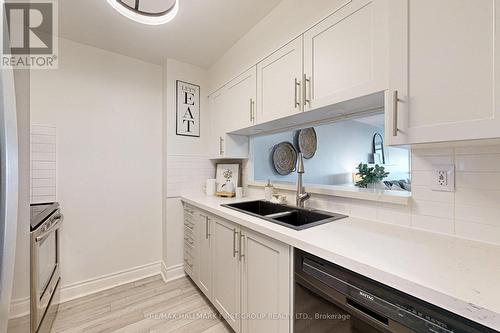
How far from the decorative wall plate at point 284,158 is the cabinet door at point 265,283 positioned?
1.19 m

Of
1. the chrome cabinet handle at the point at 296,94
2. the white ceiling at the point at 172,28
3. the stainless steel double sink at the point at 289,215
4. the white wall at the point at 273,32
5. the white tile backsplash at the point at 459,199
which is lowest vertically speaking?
the stainless steel double sink at the point at 289,215

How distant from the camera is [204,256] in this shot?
1.79 metres

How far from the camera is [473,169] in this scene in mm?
888

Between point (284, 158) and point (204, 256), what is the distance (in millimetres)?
1304

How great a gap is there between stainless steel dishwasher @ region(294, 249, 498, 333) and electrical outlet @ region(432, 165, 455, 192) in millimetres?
619

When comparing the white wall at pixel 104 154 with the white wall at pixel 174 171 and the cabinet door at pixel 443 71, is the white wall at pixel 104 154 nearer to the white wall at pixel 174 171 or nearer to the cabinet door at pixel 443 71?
the white wall at pixel 174 171

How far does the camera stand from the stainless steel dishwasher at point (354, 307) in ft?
1.86

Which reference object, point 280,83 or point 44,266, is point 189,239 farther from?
point 280,83

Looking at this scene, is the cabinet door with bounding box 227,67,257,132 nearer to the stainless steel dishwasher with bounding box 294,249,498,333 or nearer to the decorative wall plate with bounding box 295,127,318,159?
the decorative wall plate with bounding box 295,127,318,159

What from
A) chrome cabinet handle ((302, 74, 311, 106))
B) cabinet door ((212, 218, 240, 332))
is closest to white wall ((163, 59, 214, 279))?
cabinet door ((212, 218, 240, 332))

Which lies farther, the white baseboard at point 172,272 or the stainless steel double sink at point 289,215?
the white baseboard at point 172,272

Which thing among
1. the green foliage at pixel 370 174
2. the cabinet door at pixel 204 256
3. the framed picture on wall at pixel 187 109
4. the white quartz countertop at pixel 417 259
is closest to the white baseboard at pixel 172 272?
A: the cabinet door at pixel 204 256

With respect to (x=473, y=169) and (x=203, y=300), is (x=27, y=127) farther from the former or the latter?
(x=203, y=300)

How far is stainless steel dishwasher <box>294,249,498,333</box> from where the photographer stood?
1.86 ft
